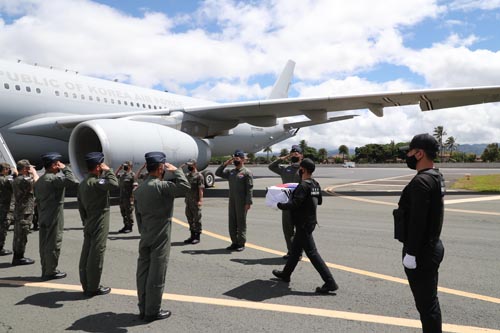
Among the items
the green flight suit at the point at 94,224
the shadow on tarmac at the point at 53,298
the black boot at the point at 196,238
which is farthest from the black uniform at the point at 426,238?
the black boot at the point at 196,238

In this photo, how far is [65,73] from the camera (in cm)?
1330

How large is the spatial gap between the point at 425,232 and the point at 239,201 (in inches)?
155

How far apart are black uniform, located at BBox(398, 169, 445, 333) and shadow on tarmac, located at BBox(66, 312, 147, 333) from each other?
2.33 metres

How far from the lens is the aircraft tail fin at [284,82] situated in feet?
A: 79.5

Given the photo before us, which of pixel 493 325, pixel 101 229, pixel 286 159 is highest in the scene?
pixel 286 159

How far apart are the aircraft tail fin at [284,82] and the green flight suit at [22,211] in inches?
760

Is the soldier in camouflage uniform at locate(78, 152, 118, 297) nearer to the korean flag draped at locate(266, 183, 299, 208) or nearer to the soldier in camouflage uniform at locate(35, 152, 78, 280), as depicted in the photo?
the soldier in camouflage uniform at locate(35, 152, 78, 280)

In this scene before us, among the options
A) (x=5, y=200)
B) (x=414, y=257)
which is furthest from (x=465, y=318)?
(x=5, y=200)

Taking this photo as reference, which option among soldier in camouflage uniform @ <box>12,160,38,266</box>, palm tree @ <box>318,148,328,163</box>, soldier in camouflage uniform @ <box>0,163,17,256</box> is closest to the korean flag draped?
soldier in camouflage uniform @ <box>12,160,38,266</box>

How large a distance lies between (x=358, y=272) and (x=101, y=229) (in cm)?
312

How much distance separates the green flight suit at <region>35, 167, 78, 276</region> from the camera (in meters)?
4.77

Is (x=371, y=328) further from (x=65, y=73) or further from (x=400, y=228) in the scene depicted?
(x=65, y=73)

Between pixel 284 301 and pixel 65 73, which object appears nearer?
pixel 284 301

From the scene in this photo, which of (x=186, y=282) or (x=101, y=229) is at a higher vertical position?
(x=101, y=229)
